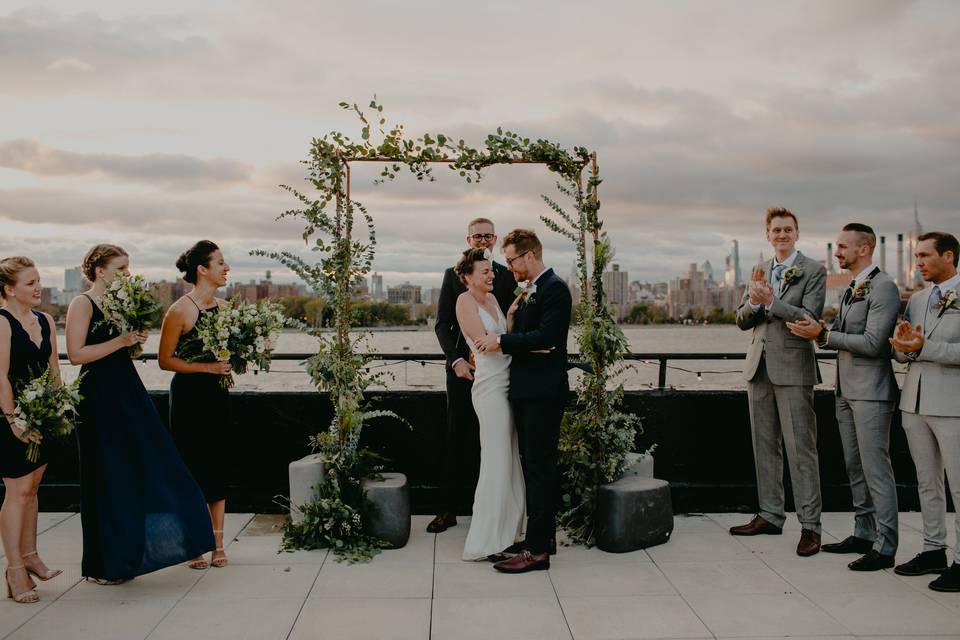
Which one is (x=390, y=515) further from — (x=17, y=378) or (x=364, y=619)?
(x=17, y=378)

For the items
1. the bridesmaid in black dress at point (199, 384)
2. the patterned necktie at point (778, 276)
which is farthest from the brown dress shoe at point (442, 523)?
the patterned necktie at point (778, 276)

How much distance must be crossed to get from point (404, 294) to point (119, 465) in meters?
2.13

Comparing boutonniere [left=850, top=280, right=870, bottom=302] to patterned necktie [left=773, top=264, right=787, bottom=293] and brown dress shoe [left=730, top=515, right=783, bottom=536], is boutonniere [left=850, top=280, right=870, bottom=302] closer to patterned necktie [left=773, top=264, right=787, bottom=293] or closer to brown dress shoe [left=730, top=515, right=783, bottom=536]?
Result: patterned necktie [left=773, top=264, right=787, bottom=293]

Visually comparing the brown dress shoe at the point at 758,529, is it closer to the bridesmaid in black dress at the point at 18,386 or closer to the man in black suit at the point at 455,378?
the man in black suit at the point at 455,378

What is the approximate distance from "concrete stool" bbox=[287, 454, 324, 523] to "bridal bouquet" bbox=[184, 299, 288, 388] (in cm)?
71

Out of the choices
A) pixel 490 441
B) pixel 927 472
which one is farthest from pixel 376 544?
pixel 927 472

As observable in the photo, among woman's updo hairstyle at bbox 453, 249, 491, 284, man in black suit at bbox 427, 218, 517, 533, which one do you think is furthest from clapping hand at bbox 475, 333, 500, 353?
man in black suit at bbox 427, 218, 517, 533

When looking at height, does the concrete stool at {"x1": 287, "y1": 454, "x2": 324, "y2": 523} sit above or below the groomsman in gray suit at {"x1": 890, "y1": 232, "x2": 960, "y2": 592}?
below

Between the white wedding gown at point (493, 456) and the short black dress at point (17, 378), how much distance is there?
2276 mm

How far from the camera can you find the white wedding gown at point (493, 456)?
4.42 meters

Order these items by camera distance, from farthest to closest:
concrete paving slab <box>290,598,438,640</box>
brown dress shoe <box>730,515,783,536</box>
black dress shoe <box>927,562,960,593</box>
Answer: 1. brown dress shoe <box>730,515,783,536</box>
2. black dress shoe <box>927,562,960,593</box>
3. concrete paving slab <box>290,598,438,640</box>

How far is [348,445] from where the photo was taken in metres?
4.87

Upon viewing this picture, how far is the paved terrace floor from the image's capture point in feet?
11.2

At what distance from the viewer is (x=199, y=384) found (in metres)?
4.28
